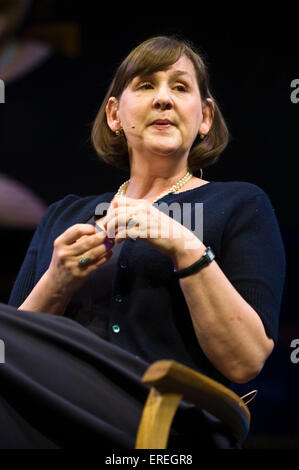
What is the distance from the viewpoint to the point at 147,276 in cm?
127

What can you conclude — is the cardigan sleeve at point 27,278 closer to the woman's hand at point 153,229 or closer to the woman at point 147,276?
the woman at point 147,276

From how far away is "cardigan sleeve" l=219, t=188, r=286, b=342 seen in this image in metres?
1.18

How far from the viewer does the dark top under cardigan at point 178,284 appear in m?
1.20

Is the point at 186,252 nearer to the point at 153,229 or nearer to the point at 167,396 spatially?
the point at 153,229

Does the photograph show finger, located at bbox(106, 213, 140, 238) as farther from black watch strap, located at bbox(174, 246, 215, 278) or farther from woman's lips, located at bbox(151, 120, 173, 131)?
woman's lips, located at bbox(151, 120, 173, 131)

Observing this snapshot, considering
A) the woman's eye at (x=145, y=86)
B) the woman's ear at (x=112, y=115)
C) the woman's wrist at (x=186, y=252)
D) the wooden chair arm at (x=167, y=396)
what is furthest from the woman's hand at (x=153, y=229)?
the woman's ear at (x=112, y=115)

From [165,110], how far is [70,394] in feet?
2.38

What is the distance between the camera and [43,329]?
975mm

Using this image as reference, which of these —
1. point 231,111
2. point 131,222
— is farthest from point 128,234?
point 231,111

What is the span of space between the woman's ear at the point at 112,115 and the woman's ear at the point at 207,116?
0.22 metres

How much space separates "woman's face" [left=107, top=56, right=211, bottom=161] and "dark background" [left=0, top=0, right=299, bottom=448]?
513 millimetres
